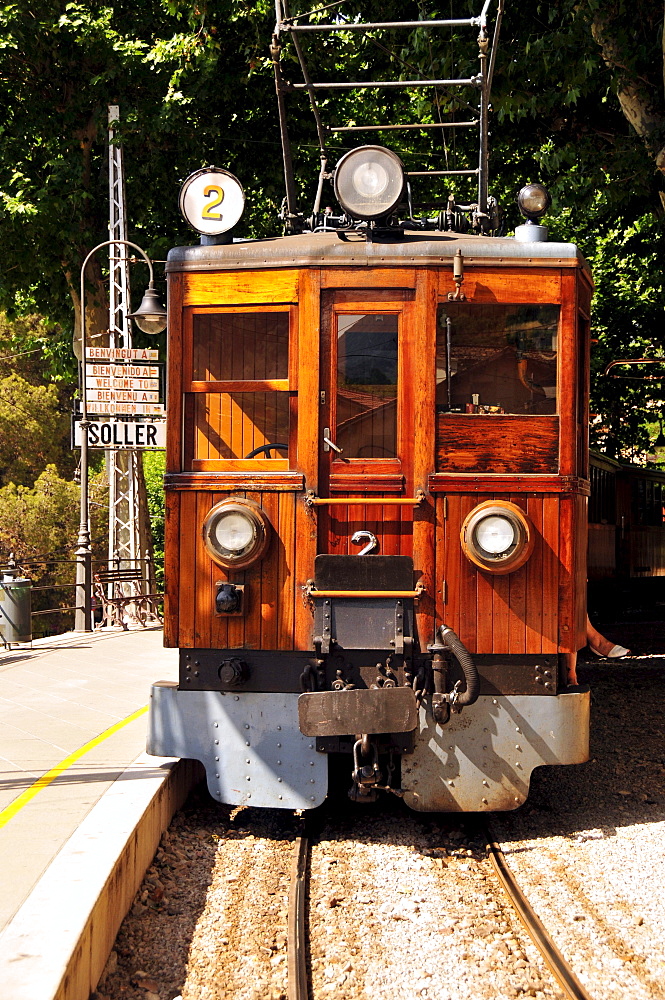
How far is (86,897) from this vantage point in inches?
177

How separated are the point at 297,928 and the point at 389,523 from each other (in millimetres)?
2456

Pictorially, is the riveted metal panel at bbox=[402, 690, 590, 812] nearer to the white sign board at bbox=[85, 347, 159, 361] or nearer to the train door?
the train door

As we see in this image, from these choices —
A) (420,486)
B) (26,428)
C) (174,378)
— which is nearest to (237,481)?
(174,378)

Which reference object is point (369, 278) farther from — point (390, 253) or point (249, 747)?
A: point (249, 747)

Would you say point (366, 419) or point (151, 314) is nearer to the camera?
point (366, 419)

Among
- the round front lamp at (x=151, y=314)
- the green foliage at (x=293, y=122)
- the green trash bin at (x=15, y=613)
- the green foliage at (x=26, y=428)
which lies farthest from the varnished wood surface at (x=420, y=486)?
the green foliage at (x=26, y=428)

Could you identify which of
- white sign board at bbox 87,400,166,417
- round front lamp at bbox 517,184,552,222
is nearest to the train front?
round front lamp at bbox 517,184,552,222

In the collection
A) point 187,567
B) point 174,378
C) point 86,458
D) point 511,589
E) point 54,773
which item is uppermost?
point 174,378

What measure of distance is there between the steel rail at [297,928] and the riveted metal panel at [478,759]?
741mm

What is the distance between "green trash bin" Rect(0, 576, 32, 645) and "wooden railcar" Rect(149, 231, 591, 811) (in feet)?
27.3

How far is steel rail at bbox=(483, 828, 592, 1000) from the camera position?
4.53 m

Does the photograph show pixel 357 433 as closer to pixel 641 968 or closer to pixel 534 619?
pixel 534 619

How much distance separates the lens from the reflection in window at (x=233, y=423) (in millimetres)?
6996

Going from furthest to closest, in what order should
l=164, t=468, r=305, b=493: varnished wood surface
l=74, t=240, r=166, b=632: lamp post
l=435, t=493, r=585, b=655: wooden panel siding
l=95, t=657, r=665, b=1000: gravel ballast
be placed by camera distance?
l=74, t=240, r=166, b=632: lamp post → l=164, t=468, r=305, b=493: varnished wood surface → l=435, t=493, r=585, b=655: wooden panel siding → l=95, t=657, r=665, b=1000: gravel ballast
